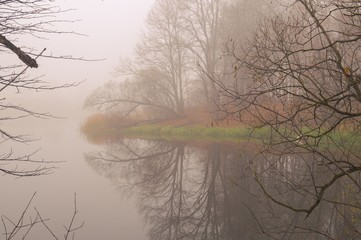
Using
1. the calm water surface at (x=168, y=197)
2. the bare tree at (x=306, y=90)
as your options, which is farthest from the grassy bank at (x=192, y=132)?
the bare tree at (x=306, y=90)

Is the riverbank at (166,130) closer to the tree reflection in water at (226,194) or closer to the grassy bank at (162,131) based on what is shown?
the grassy bank at (162,131)

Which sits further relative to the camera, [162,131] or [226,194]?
[162,131]

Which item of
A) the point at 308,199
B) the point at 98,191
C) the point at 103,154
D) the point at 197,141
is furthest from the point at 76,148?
the point at 308,199

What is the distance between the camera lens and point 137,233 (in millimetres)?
7078

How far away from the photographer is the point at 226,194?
29.8ft

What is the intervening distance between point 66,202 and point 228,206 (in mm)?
4098

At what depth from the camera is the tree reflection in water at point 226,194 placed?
19.2 feet

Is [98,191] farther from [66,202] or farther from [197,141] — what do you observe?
[197,141]

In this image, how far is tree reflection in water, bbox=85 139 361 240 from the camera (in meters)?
5.86

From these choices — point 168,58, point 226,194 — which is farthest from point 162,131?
point 226,194

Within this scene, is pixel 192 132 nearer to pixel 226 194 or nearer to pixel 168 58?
pixel 168 58

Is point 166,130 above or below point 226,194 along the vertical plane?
above

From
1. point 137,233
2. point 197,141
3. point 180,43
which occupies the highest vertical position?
point 180,43

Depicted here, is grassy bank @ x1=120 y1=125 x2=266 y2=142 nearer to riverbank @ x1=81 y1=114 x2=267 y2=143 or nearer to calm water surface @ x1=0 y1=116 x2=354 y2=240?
riverbank @ x1=81 y1=114 x2=267 y2=143
